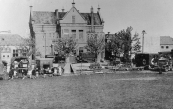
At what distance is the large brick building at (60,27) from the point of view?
181 ft

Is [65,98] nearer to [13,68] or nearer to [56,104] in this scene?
[56,104]

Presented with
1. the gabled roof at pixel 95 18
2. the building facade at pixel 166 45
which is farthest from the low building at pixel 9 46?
the building facade at pixel 166 45

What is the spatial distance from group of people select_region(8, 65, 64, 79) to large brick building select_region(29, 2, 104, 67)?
23227mm

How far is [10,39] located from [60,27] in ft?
32.0

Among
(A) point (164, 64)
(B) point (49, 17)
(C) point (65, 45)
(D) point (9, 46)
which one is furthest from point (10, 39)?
(A) point (164, 64)

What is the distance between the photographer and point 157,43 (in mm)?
69125

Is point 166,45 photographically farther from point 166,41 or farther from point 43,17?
point 43,17

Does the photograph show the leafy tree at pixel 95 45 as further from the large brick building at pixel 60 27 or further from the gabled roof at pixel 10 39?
the gabled roof at pixel 10 39

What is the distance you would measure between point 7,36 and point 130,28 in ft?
76.1

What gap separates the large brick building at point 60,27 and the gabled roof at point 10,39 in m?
3.05

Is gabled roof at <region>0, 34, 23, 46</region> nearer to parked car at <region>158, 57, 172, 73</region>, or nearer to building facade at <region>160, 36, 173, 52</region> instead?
parked car at <region>158, 57, 172, 73</region>

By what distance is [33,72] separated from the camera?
30719 mm

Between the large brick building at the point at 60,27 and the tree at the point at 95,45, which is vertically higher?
the large brick building at the point at 60,27

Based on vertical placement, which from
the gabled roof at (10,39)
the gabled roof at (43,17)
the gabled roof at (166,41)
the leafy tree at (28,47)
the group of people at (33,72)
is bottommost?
the group of people at (33,72)
